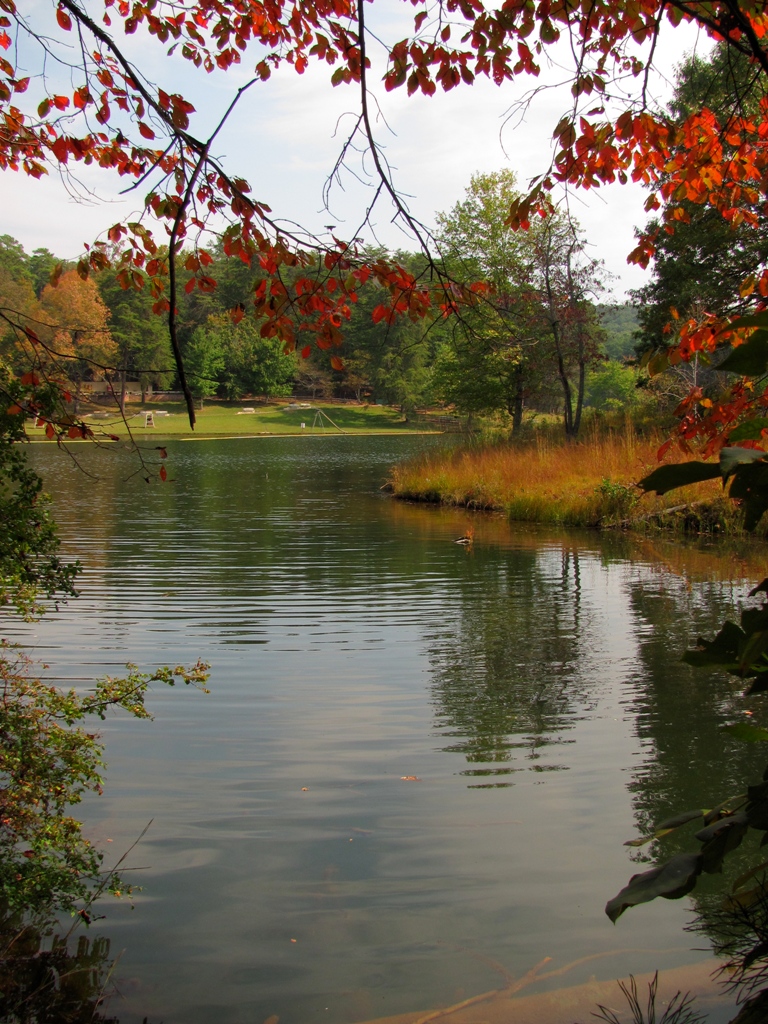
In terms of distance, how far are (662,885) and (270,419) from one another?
75.6 metres

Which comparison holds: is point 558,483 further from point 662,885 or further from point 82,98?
point 662,885

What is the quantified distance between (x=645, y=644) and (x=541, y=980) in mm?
5507

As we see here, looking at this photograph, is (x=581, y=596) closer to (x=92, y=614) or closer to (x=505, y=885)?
(x=92, y=614)

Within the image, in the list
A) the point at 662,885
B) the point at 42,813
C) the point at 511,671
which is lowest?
the point at 511,671

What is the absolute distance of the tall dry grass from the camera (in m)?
16.4

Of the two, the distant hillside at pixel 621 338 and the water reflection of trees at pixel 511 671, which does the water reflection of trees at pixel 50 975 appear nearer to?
the water reflection of trees at pixel 511 671

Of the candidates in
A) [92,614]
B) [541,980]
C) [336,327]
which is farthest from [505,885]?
[92,614]

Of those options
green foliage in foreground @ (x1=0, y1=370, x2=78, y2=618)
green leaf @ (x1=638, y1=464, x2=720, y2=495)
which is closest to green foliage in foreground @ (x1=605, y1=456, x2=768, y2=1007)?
green leaf @ (x1=638, y1=464, x2=720, y2=495)

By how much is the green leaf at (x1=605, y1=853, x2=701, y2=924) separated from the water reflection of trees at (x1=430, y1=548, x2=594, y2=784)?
364 cm

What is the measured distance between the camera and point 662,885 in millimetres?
1592

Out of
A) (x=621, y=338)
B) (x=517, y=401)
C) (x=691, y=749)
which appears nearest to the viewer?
(x=691, y=749)

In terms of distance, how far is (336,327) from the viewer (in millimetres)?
4098

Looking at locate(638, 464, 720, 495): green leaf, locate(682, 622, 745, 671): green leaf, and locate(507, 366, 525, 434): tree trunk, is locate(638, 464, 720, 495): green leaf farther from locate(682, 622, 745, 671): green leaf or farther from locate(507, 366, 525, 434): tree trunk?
locate(507, 366, 525, 434): tree trunk

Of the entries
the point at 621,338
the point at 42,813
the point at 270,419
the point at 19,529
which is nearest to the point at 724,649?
the point at 42,813
